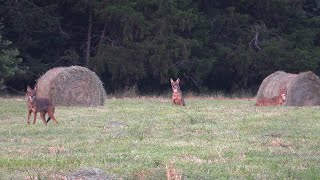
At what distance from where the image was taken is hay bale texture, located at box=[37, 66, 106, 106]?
84.1 ft

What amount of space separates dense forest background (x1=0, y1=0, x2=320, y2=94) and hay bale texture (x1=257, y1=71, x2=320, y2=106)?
10356mm

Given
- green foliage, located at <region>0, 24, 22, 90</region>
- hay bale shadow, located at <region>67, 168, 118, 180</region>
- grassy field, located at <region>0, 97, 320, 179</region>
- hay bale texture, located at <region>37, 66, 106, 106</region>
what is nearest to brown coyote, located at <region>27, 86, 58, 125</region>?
grassy field, located at <region>0, 97, 320, 179</region>

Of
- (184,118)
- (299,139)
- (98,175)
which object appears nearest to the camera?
(98,175)

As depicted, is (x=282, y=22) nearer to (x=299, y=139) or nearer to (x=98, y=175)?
(x=299, y=139)

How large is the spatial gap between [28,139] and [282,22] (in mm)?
29161

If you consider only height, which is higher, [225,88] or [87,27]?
[87,27]

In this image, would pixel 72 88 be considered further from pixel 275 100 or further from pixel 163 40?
pixel 163 40

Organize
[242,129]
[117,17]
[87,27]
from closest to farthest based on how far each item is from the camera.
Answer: [242,129] < [117,17] < [87,27]

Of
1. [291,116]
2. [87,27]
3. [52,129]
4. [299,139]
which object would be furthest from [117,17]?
[299,139]

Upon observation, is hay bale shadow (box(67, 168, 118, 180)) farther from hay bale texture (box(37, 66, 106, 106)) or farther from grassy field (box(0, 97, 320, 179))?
hay bale texture (box(37, 66, 106, 106))

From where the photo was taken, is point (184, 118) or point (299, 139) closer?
point (299, 139)

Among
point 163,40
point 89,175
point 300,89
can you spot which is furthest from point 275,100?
point 89,175

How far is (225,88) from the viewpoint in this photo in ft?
138

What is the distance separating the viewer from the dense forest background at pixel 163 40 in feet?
123
